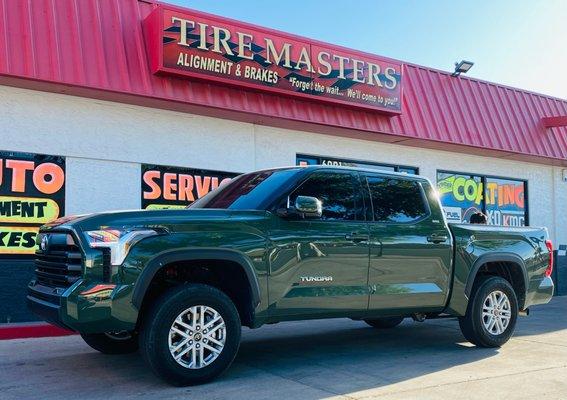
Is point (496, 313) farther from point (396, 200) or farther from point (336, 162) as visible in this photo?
point (336, 162)

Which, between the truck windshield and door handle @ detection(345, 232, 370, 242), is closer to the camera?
the truck windshield

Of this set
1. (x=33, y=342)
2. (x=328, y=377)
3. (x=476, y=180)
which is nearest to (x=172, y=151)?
(x=33, y=342)

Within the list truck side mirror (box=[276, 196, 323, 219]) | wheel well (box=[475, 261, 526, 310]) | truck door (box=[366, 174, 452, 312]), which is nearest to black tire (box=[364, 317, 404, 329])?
wheel well (box=[475, 261, 526, 310])

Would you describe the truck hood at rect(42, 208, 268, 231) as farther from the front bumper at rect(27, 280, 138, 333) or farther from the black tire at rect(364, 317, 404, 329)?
the black tire at rect(364, 317, 404, 329)

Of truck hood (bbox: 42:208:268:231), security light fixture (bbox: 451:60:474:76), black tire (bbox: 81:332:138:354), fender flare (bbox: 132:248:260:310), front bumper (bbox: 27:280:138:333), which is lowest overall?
black tire (bbox: 81:332:138:354)

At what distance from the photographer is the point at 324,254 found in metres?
5.84

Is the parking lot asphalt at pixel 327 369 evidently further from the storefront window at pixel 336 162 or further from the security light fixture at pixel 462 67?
the security light fixture at pixel 462 67

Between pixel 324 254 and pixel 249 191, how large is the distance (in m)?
1.00

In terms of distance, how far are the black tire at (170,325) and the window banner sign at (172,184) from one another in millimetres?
5171

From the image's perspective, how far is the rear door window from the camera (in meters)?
6.51

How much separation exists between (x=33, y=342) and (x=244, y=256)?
4.05 metres

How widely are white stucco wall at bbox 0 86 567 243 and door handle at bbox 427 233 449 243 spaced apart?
5.39 m

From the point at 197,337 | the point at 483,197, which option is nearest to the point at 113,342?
the point at 197,337

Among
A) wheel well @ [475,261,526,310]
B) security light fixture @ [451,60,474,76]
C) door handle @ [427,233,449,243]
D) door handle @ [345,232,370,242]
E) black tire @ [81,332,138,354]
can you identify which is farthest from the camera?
security light fixture @ [451,60,474,76]
